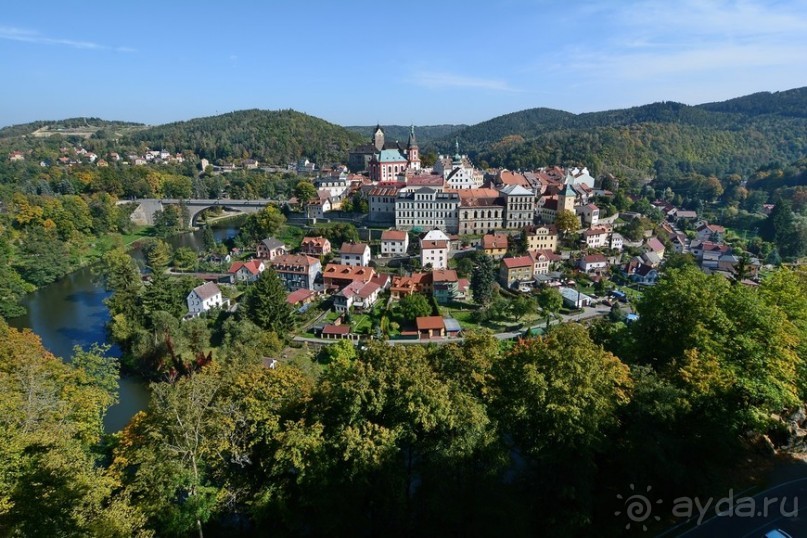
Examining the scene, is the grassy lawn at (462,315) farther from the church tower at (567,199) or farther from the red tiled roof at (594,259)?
the church tower at (567,199)

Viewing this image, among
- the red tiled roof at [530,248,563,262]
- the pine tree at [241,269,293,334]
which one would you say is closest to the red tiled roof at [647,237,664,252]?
the red tiled roof at [530,248,563,262]

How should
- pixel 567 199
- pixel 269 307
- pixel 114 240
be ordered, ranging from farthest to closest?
pixel 114 240
pixel 567 199
pixel 269 307

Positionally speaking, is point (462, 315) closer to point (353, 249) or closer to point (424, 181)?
point (353, 249)

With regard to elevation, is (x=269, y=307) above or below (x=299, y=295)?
above

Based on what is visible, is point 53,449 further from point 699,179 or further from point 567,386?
point 699,179

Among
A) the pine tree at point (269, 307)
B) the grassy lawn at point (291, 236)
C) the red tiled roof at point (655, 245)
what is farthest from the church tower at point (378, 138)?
the pine tree at point (269, 307)

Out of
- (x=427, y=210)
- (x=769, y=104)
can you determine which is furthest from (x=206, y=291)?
(x=769, y=104)
